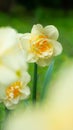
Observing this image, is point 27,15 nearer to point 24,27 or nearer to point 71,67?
point 24,27

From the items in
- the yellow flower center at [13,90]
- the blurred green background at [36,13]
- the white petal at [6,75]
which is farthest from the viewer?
the blurred green background at [36,13]

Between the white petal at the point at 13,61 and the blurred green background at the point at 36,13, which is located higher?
the white petal at the point at 13,61

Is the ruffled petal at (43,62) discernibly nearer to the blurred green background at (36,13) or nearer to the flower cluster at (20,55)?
the flower cluster at (20,55)

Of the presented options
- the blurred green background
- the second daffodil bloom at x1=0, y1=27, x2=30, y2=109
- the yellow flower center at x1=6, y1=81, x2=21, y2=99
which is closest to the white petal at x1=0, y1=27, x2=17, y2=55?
the second daffodil bloom at x1=0, y1=27, x2=30, y2=109

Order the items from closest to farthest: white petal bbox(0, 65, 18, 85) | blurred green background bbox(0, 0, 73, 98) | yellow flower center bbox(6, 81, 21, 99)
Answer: white petal bbox(0, 65, 18, 85)
yellow flower center bbox(6, 81, 21, 99)
blurred green background bbox(0, 0, 73, 98)

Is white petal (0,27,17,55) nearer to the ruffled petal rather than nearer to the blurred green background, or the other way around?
the ruffled petal

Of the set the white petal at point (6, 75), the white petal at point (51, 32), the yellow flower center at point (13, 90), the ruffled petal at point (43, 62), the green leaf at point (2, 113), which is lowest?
the green leaf at point (2, 113)

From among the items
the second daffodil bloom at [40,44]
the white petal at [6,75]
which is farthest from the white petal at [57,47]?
the white petal at [6,75]
